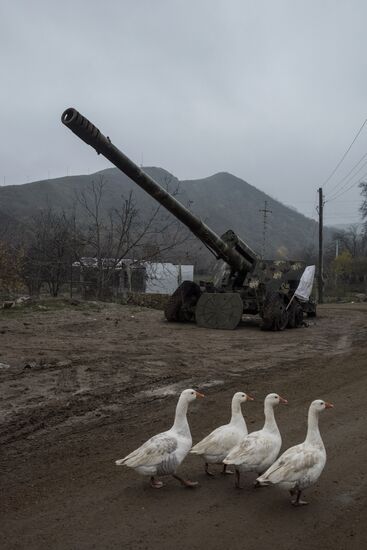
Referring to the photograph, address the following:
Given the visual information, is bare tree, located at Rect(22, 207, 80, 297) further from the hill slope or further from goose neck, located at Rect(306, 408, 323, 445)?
the hill slope

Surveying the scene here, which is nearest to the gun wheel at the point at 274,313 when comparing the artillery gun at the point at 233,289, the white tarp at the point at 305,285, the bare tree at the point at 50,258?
the artillery gun at the point at 233,289

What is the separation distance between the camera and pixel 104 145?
11.9 m

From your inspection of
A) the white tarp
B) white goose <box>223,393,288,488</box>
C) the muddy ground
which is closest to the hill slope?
the white tarp

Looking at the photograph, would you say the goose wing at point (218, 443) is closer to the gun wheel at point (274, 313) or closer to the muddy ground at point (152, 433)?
the muddy ground at point (152, 433)

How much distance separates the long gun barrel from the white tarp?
160cm

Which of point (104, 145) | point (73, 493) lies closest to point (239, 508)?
point (73, 493)

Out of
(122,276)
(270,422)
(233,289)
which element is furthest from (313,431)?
(122,276)

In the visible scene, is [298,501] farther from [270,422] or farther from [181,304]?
[181,304]

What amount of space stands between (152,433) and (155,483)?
1407mm

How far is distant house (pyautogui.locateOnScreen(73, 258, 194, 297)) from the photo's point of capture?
26.7 meters

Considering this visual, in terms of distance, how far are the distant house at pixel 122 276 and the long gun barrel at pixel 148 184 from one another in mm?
10004

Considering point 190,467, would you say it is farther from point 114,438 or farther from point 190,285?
point 190,285

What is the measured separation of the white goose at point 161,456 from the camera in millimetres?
4641

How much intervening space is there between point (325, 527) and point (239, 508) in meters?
0.68
